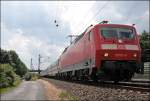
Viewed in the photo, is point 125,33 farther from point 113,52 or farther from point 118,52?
point 113,52

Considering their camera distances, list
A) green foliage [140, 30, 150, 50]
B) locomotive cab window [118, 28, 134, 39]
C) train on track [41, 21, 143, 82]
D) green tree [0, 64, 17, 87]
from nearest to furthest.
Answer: train on track [41, 21, 143, 82] < locomotive cab window [118, 28, 134, 39] < green tree [0, 64, 17, 87] < green foliage [140, 30, 150, 50]

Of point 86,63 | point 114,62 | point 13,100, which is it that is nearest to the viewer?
point 114,62

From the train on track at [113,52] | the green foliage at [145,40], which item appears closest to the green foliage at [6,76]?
the green foliage at [145,40]

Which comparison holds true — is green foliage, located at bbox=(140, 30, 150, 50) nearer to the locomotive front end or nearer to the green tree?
the green tree

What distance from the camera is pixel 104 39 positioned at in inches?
842

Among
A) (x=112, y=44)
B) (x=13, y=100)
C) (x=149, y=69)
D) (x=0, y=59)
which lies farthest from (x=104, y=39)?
(x=0, y=59)

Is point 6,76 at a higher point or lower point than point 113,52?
lower

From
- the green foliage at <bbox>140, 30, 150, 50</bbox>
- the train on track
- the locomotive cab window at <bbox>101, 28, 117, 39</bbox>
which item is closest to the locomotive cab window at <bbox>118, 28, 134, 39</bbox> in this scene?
the train on track

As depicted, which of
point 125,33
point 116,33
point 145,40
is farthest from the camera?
point 145,40

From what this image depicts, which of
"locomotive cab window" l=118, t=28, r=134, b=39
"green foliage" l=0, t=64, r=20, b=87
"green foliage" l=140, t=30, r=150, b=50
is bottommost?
"green foliage" l=0, t=64, r=20, b=87

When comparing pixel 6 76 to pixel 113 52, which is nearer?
pixel 113 52

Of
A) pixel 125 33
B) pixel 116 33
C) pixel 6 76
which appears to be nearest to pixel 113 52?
pixel 116 33

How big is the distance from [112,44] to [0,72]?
24480 mm

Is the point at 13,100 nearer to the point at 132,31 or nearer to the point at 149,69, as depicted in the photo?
the point at 132,31
